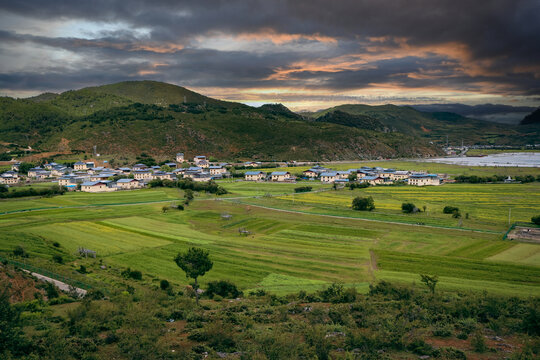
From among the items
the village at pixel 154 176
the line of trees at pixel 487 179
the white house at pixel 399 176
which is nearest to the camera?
the village at pixel 154 176

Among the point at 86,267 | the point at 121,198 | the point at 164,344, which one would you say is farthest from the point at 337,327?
the point at 121,198

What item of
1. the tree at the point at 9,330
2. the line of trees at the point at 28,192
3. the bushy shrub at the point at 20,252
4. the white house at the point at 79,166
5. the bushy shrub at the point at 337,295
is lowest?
the bushy shrub at the point at 337,295

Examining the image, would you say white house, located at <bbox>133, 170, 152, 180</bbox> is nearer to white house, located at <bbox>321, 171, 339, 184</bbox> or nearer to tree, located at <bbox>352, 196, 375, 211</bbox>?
white house, located at <bbox>321, 171, 339, 184</bbox>

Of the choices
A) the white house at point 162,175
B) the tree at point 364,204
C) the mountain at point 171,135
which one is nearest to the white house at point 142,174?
the white house at point 162,175

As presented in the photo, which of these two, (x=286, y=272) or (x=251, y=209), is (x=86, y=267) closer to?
(x=286, y=272)

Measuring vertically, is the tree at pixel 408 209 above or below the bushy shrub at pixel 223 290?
above

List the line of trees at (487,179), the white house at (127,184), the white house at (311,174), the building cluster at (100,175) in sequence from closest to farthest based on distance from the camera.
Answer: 1. the building cluster at (100,175)
2. the white house at (127,184)
3. the line of trees at (487,179)
4. the white house at (311,174)

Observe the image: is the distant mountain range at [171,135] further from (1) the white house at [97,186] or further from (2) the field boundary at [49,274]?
(2) the field boundary at [49,274]

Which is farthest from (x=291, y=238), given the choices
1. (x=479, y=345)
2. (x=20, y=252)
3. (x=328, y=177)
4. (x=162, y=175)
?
(x=162, y=175)
